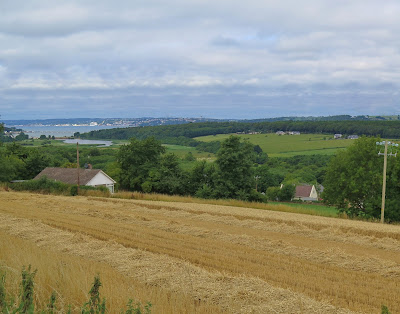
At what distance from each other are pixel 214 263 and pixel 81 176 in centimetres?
5511

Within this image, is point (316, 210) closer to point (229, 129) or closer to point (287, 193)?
point (287, 193)

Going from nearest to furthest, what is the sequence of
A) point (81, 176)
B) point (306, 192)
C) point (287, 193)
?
point (81, 176) < point (287, 193) < point (306, 192)

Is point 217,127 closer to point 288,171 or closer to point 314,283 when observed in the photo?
point 288,171

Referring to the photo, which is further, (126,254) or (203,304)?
(126,254)

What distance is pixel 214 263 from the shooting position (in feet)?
37.0

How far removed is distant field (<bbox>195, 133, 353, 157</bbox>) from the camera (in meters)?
115

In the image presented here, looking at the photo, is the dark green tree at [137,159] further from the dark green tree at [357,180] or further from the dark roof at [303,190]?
the dark roof at [303,190]

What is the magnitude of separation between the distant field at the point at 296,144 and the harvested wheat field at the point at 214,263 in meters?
92.0

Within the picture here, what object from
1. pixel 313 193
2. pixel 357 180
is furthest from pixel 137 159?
pixel 313 193

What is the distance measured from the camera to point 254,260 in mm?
12023

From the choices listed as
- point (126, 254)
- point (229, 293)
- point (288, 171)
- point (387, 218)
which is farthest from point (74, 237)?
point (288, 171)

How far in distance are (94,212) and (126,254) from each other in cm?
1127

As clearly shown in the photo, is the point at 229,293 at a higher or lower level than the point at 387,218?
higher

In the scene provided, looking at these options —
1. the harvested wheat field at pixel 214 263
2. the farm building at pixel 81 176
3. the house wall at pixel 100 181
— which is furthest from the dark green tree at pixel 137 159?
the harvested wheat field at pixel 214 263
